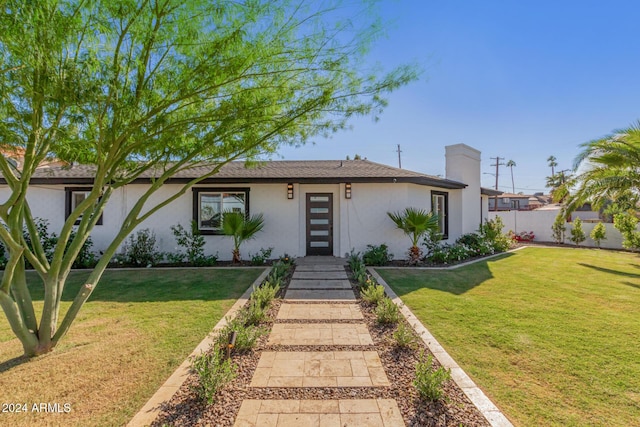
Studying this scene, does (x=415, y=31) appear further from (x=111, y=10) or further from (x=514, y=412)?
(x=514, y=412)

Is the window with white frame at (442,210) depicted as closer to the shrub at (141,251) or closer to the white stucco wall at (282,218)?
the white stucco wall at (282,218)

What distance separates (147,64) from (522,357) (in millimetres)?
5418

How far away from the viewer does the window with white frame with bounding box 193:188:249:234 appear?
9766 millimetres

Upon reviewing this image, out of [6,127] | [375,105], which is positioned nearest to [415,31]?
[375,105]

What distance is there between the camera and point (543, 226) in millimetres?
17734

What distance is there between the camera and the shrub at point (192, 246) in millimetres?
9117

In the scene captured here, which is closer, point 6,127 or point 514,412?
point 514,412

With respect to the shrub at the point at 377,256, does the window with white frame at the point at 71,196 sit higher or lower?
higher

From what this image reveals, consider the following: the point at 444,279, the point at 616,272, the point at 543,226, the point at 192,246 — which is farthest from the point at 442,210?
the point at 543,226

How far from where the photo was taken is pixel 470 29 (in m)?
6.29

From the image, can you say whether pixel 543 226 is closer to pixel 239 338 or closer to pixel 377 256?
pixel 377 256

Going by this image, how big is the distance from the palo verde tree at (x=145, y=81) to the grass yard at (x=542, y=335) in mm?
3552

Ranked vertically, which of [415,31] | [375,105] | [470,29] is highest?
[470,29]

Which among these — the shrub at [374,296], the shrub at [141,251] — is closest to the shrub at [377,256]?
the shrub at [374,296]
